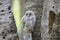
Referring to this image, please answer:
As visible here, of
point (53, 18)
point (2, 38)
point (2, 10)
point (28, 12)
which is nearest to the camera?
point (53, 18)

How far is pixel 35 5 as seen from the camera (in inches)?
73.4

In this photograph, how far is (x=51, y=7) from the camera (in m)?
0.94

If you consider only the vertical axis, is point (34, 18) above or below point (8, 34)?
above

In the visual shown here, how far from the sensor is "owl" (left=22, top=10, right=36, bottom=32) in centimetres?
193

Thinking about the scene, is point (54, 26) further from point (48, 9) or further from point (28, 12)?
point (28, 12)

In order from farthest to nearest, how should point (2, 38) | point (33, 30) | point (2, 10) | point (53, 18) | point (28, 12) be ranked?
1. point (28, 12)
2. point (33, 30)
3. point (2, 10)
4. point (2, 38)
5. point (53, 18)

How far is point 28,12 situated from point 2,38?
54 centimetres

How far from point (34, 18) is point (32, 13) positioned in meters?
0.08

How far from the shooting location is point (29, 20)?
2062 mm

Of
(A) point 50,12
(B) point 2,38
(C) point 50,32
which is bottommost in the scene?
(B) point 2,38

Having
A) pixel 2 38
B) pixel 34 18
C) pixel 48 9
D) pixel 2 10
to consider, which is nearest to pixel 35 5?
pixel 34 18

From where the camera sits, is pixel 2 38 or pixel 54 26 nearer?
pixel 54 26

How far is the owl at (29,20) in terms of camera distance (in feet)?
6.35

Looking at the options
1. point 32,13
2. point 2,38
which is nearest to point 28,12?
point 32,13
